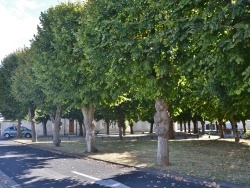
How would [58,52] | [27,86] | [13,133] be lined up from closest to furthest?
[58,52] → [27,86] → [13,133]

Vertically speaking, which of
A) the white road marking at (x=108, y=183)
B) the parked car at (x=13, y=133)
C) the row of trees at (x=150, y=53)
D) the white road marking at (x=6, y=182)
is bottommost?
the white road marking at (x=108, y=183)

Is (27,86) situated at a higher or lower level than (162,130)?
higher

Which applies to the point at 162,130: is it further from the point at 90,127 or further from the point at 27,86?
the point at 27,86

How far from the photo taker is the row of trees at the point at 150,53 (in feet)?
28.1

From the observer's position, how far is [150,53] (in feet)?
37.1

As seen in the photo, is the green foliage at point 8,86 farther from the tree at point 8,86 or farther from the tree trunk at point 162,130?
the tree trunk at point 162,130

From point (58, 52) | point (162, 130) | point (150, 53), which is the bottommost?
point (162, 130)

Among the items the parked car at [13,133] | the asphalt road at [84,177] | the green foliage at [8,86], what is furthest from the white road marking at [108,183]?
the parked car at [13,133]

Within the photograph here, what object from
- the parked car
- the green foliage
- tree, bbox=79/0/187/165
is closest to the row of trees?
tree, bbox=79/0/187/165

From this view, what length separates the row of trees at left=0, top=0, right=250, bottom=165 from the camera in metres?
8.58

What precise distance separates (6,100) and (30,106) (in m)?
7.85

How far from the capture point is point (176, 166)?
46.7 feet

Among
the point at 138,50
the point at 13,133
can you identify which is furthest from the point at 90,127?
the point at 13,133

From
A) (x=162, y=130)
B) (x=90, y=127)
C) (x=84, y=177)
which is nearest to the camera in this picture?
(x=84, y=177)
